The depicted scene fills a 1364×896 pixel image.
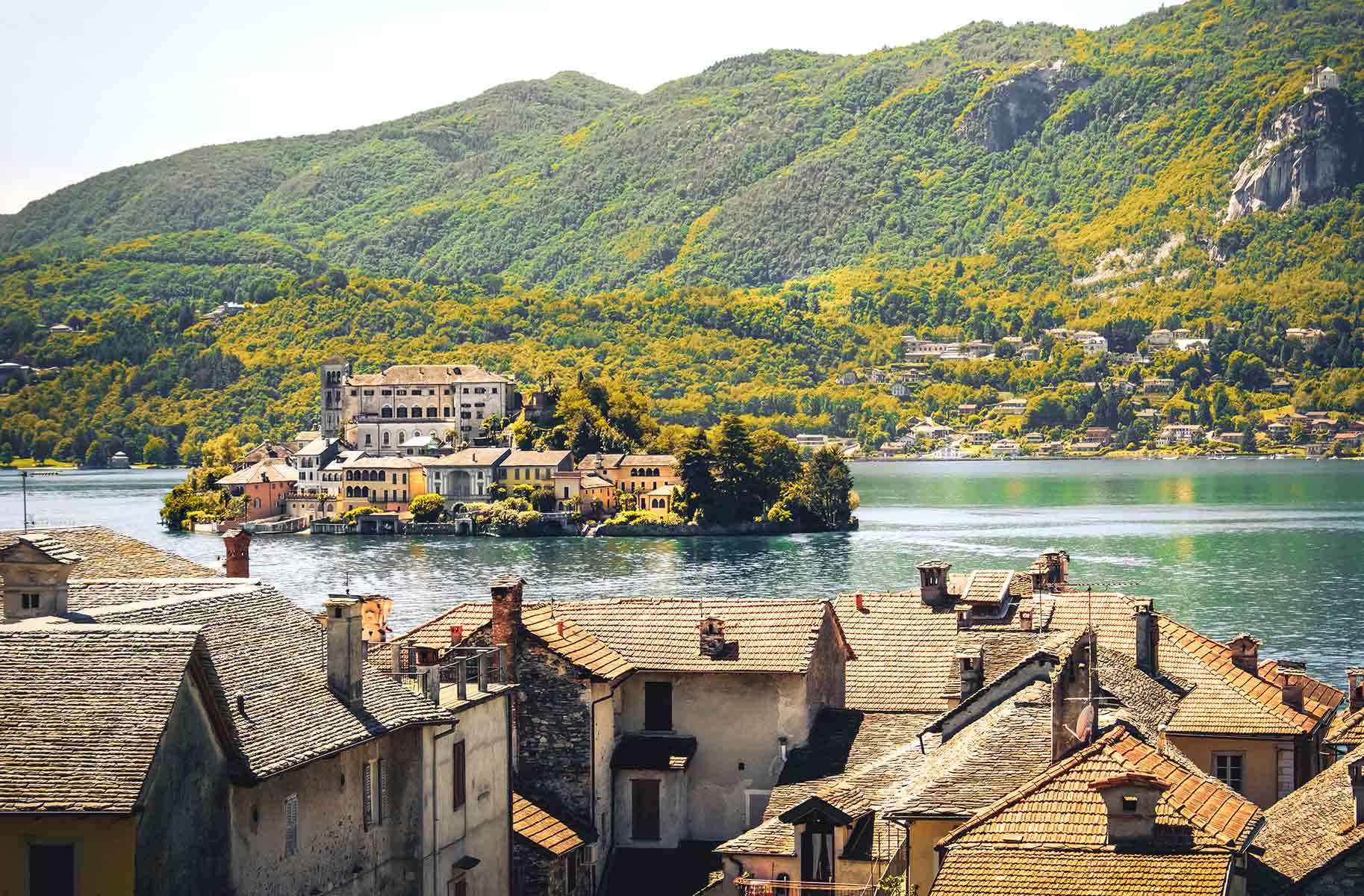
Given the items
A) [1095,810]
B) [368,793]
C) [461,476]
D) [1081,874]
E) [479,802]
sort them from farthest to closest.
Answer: [461,476] < [479,802] < [368,793] < [1095,810] < [1081,874]

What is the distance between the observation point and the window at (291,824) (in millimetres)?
19812

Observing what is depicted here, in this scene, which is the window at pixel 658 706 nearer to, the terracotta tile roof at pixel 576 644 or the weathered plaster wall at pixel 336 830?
the terracotta tile roof at pixel 576 644

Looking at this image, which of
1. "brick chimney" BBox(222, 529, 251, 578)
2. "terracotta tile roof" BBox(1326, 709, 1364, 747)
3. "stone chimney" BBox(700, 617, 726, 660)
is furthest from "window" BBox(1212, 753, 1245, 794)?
"brick chimney" BBox(222, 529, 251, 578)

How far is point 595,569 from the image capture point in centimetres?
13550

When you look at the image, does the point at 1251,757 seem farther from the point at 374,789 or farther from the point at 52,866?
the point at 52,866

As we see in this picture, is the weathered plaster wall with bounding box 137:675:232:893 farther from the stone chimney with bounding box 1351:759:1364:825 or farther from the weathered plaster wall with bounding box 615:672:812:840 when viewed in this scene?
the stone chimney with bounding box 1351:759:1364:825

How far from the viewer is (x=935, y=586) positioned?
3566 cm

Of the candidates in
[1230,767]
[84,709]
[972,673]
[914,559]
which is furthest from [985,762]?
[914,559]

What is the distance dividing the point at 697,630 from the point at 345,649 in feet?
29.2

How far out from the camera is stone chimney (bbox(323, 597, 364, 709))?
21.9 metres

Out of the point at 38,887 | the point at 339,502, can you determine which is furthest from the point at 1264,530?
the point at 38,887

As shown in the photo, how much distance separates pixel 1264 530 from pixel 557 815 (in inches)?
5565

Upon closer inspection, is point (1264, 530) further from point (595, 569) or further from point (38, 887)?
point (38, 887)

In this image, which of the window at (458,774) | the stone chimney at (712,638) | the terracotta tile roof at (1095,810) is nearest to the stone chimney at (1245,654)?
the stone chimney at (712,638)
